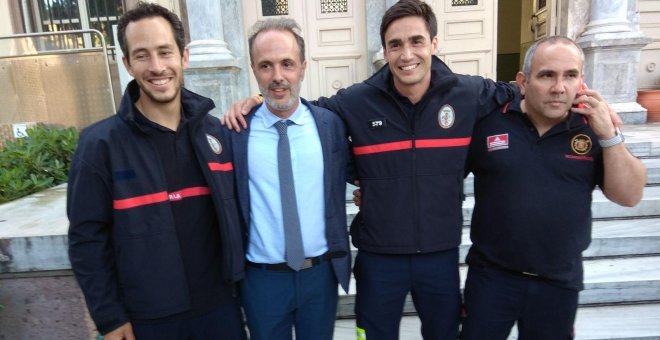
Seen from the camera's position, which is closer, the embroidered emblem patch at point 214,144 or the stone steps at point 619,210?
the embroidered emblem patch at point 214,144

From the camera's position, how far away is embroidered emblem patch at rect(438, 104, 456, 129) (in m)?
2.14

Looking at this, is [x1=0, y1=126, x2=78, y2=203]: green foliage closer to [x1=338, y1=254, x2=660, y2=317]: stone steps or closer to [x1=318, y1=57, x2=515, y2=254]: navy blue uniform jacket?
[x1=338, y1=254, x2=660, y2=317]: stone steps

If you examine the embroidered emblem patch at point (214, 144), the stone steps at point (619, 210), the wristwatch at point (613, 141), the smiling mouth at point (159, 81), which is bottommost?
the stone steps at point (619, 210)

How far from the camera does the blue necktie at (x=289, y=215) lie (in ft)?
6.45

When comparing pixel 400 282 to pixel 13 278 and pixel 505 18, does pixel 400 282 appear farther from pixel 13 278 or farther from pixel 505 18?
pixel 505 18

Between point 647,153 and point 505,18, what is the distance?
9042mm

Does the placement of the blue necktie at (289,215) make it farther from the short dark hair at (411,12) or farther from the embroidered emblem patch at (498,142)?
the embroidered emblem patch at (498,142)

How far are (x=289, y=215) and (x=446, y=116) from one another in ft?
3.10

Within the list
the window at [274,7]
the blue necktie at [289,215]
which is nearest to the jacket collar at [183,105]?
the blue necktie at [289,215]

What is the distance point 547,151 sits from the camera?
1.95 metres

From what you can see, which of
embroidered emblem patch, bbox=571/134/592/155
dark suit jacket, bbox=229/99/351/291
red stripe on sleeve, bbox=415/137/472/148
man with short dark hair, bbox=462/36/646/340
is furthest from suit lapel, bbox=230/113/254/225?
embroidered emblem patch, bbox=571/134/592/155

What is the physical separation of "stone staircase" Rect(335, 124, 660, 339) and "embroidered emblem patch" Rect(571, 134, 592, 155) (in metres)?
1.55

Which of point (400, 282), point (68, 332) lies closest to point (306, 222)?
point (400, 282)

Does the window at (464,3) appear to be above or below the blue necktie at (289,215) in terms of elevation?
above
